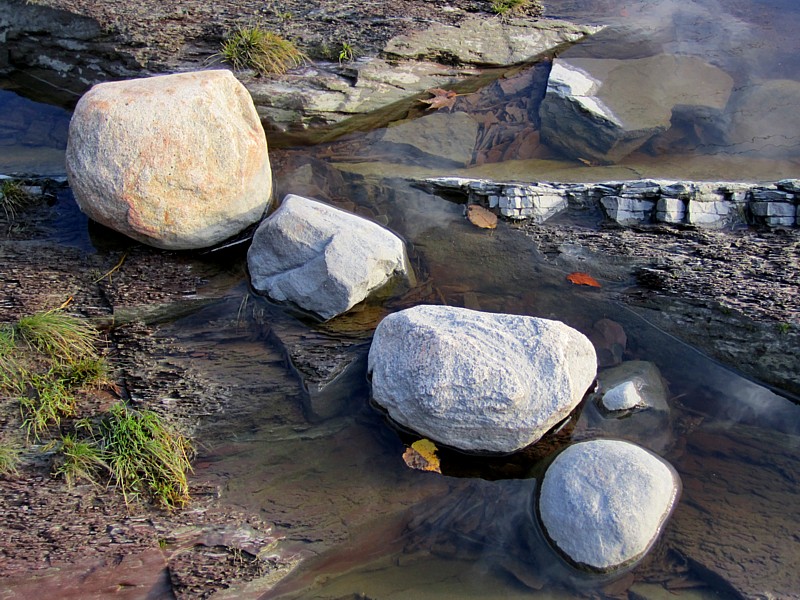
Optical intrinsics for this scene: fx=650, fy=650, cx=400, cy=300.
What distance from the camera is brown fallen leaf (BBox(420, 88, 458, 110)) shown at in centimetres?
643

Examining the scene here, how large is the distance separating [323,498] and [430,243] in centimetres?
225

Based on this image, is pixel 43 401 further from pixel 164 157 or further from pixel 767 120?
pixel 767 120

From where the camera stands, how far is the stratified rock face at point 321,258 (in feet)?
14.8

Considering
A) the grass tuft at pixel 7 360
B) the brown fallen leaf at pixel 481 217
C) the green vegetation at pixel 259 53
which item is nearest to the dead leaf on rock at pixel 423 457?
the brown fallen leaf at pixel 481 217

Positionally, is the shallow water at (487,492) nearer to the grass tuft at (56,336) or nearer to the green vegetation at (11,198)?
the grass tuft at (56,336)

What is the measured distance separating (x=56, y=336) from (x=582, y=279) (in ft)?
12.2

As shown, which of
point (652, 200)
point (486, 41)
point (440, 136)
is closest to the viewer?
point (652, 200)

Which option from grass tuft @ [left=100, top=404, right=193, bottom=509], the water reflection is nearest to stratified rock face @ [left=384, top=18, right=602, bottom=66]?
the water reflection

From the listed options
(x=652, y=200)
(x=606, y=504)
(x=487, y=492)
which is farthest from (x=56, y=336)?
(x=652, y=200)

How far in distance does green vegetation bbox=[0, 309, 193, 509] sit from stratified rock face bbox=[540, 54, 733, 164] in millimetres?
4300

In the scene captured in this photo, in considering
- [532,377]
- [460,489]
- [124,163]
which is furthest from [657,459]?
[124,163]

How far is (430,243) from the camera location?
5250 millimetres

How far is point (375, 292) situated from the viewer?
475 cm

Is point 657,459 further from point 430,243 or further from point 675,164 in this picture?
point 675,164
